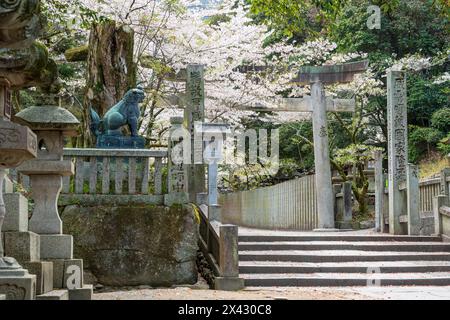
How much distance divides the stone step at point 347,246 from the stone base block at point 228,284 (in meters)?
2.39

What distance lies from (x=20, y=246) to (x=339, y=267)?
673cm

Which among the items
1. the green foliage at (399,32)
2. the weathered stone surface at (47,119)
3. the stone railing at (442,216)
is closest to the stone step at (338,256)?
the stone railing at (442,216)

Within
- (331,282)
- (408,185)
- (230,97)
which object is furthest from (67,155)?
(230,97)

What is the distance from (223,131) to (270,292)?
15.8ft

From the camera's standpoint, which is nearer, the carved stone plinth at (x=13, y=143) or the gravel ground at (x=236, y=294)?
the carved stone plinth at (x=13, y=143)

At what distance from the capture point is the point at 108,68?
1366cm

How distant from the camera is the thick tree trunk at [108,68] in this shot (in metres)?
13.6

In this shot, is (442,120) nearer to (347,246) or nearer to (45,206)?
(347,246)

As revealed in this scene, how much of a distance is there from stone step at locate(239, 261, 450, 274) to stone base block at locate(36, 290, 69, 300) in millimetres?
4623

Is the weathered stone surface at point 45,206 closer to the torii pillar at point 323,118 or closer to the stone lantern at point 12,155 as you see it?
the stone lantern at point 12,155

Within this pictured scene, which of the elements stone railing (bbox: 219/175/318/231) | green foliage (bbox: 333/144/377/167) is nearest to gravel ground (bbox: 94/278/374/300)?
stone railing (bbox: 219/175/318/231)

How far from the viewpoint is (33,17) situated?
15.3ft

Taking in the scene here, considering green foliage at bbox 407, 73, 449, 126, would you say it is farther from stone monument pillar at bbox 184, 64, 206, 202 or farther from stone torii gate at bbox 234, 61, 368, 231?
stone monument pillar at bbox 184, 64, 206, 202

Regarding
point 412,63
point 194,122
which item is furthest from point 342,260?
point 412,63
